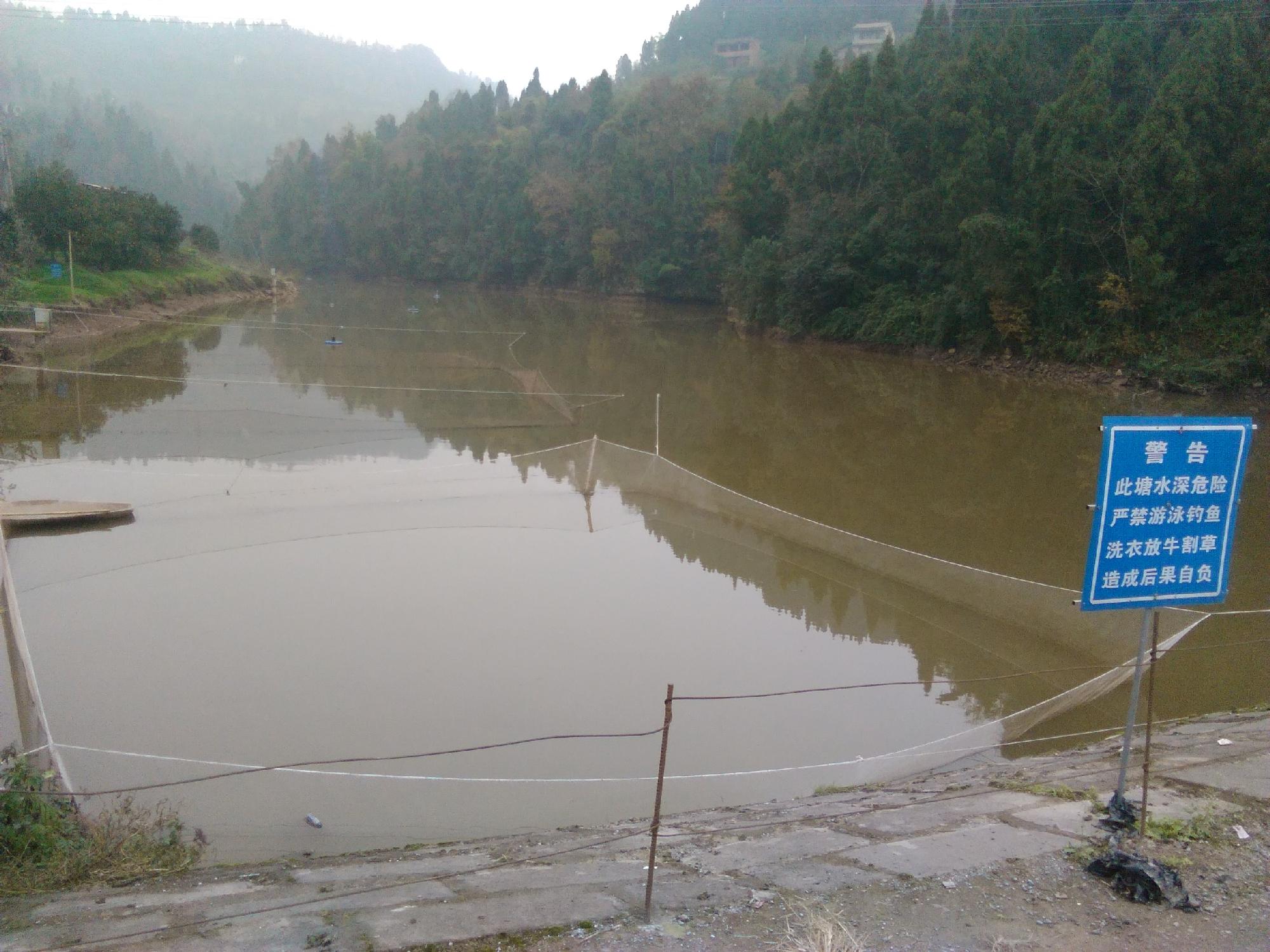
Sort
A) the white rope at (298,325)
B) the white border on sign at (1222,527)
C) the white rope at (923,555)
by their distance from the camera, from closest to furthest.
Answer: the white border on sign at (1222,527)
the white rope at (923,555)
the white rope at (298,325)

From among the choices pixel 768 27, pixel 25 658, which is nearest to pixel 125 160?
pixel 768 27

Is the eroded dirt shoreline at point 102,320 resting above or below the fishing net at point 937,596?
above

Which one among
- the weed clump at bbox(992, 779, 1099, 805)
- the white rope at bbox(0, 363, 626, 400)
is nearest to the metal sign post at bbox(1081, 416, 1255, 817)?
the weed clump at bbox(992, 779, 1099, 805)

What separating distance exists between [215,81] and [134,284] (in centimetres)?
14324

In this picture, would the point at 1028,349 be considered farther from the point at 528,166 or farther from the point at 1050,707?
the point at 528,166

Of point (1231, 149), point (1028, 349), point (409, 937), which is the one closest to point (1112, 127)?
point (1231, 149)

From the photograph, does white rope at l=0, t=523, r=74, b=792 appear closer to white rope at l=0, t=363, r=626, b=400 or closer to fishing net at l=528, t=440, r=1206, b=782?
fishing net at l=528, t=440, r=1206, b=782

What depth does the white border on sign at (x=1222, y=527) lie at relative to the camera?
3.60 m

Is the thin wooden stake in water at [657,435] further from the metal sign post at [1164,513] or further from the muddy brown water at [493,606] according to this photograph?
the metal sign post at [1164,513]

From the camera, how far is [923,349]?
1066 inches

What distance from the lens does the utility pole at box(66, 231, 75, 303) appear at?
84.0 feet

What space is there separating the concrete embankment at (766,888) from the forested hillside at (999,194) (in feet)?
59.3

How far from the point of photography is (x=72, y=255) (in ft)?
87.2

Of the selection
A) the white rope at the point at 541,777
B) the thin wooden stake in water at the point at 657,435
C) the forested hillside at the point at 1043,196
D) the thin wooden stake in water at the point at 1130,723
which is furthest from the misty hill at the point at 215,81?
the thin wooden stake in water at the point at 1130,723
